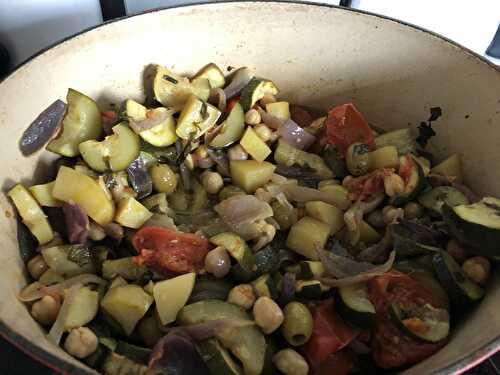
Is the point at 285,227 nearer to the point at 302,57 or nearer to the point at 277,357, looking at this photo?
the point at 277,357

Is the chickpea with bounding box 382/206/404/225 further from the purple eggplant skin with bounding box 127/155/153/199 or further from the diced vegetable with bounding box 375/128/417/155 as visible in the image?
the purple eggplant skin with bounding box 127/155/153/199

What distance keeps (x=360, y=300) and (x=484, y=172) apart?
0.51 metres

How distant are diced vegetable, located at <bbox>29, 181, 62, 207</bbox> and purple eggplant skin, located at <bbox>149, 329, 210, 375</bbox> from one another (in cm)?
45

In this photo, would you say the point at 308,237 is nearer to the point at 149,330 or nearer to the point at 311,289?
the point at 311,289

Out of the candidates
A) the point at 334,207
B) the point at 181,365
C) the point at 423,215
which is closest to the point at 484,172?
the point at 423,215

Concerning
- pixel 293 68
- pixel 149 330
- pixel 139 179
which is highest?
pixel 293 68

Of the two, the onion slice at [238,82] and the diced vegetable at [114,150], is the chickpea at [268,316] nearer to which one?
the diced vegetable at [114,150]

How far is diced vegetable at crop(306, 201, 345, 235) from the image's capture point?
1258 mm

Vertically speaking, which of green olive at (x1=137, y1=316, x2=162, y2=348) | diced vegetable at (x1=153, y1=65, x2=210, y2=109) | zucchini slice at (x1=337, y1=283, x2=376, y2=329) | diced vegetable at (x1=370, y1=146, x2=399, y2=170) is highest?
diced vegetable at (x1=153, y1=65, x2=210, y2=109)

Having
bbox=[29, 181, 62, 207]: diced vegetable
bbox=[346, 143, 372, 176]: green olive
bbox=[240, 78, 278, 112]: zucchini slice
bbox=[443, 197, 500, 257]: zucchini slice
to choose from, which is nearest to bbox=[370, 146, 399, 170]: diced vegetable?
bbox=[346, 143, 372, 176]: green olive

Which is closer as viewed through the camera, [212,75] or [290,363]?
[290,363]

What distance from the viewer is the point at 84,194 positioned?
1215mm

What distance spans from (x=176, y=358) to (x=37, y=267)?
1.33 ft

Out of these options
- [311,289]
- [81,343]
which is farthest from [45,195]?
[311,289]
